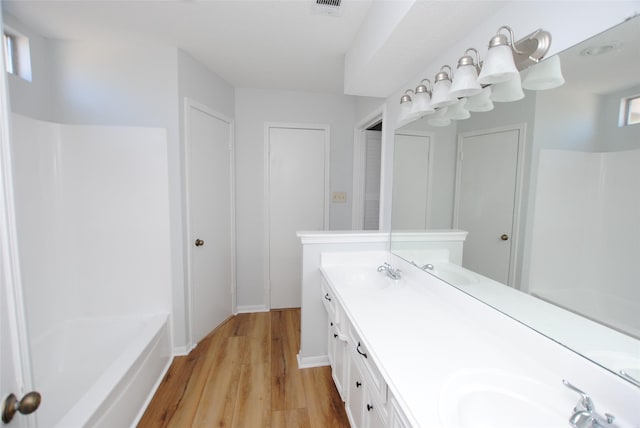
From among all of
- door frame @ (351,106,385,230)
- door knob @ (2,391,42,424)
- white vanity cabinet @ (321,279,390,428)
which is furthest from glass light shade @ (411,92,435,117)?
door knob @ (2,391,42,424)

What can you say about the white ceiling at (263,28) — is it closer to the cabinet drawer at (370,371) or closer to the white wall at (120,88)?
the white wall at (120,88)

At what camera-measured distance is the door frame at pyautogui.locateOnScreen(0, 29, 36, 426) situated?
1.98 ft

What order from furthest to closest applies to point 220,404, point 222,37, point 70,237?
1. point 70,237
2. point 222,37
3. point 220,404

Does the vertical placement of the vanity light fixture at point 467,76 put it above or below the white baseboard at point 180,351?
above

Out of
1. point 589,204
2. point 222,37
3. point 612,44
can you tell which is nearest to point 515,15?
point 612,44

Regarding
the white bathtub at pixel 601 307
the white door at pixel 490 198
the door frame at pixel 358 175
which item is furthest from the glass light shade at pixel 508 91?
the door frame at pixel 358 175

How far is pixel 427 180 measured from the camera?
1611 mm

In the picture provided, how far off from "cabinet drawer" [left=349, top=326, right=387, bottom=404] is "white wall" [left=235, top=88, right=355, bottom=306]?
195cm

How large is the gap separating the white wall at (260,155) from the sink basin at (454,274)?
5.78ft

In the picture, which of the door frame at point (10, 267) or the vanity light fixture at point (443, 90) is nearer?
the door frame at point (10, 267)

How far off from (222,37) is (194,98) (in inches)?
23.3

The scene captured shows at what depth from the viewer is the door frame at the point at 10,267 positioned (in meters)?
0.60

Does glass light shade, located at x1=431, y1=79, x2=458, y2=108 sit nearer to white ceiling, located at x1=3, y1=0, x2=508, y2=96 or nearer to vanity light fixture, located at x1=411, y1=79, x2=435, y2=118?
vanity light fixture, located at x1=411, y1=79, x2=435, y2=118

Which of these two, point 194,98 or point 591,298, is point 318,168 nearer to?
point 194,98
